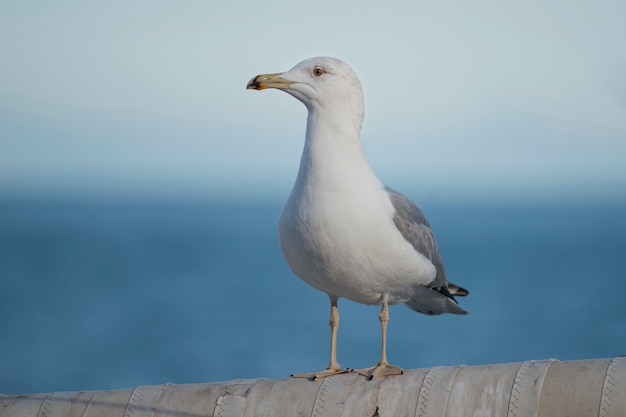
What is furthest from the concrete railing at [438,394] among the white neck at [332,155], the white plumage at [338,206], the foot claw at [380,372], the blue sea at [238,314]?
the blue sea at [238,314]

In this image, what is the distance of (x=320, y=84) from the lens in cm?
807

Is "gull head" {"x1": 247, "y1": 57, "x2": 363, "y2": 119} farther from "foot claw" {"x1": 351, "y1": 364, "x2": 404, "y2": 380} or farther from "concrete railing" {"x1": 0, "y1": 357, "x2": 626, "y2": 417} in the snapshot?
"concrete railing" {"x1": 0, "y1": 357, "x2": 626, "y2": 417}

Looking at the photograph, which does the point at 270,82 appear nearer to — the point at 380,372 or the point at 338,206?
the point at 338,206

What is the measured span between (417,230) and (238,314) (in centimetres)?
4047

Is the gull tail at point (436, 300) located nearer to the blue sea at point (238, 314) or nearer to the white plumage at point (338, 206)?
the white plumage at point (338, 206)

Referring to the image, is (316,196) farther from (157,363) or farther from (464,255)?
(464,255)

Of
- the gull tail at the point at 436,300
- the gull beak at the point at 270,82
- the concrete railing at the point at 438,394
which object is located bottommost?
the concrete railing at the point at 438,394

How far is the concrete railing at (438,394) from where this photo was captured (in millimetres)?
8281

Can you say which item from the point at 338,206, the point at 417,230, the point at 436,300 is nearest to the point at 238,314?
the point at 436,300

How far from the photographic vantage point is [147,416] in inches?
368

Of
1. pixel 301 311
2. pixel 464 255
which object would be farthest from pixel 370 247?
pixel 464 255

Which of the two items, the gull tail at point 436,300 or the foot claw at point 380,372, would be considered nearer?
the foot claw at point 380,372

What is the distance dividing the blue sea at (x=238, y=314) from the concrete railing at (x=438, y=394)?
24081mm

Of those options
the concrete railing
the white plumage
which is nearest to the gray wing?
the white plumage
